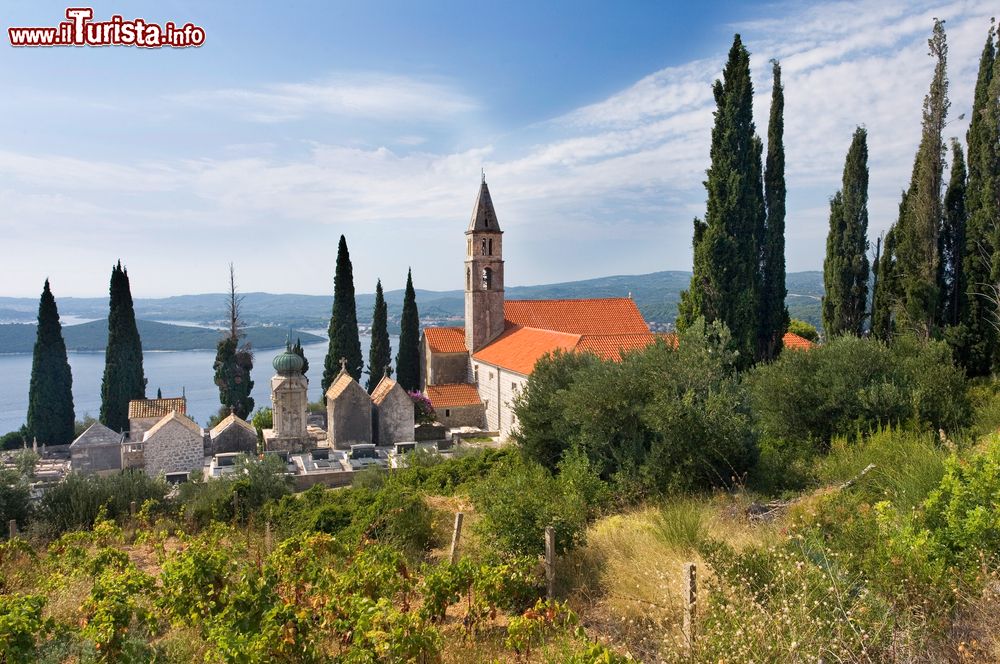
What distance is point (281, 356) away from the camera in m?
24.4

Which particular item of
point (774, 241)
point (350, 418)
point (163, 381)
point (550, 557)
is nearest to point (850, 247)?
point (774, 241)

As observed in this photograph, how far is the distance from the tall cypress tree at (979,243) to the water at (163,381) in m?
28.6

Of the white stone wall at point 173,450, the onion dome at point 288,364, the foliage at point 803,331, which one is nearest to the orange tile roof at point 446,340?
the onion dome at point 288,364

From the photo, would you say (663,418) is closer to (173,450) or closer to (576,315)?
(173,450)

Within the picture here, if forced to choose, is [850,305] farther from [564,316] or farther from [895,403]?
[895,403]

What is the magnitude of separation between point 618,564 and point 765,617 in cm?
263

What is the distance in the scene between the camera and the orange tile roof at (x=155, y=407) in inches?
1037

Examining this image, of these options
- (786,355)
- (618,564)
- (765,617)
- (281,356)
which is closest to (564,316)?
(281,356)

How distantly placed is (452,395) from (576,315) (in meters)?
8.27

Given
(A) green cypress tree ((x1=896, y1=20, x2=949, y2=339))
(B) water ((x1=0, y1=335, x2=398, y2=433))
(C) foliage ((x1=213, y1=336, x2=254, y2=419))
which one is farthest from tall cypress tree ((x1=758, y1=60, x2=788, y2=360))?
(C) foliage ((x1=213, y1=336, x2=254, y2=419))

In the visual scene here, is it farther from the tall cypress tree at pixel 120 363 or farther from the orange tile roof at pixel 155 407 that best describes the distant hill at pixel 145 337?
the orange tile roof at pixel 155 407

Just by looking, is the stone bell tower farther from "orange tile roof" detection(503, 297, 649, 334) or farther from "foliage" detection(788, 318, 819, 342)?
"foliage" detection(788, 318, 819, 342)

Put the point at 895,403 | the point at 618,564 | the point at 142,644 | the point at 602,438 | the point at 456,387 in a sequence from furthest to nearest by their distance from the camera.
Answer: the point at 456,387, the point at 895,403, the point at 602,438, the point at 618,564, the point at 142,644

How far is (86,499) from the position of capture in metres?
13.4
